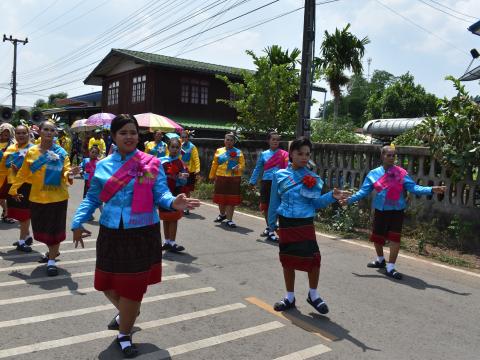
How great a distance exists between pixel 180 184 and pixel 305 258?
3.46 metres

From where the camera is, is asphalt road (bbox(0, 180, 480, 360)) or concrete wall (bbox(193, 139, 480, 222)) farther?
concrete wall (bbox(193, 139, 480, 222))

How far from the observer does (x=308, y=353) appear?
3865 mm

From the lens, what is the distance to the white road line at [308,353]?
3775 mm

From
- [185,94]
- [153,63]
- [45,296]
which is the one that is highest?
[153,63]

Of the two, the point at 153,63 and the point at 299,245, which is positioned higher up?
the point at 153,63

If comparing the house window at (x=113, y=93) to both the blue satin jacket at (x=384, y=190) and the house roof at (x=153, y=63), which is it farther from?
the blue satin jacket at (x=384, y=190)

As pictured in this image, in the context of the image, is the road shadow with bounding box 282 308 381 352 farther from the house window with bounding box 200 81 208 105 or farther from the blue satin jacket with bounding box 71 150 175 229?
the house window with bounding box 200 81 208 105

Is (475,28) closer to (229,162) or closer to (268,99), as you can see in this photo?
(268,99)

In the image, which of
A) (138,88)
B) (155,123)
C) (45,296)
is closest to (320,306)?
(45,296)

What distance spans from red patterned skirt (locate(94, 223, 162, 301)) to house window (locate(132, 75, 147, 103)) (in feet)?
78.1

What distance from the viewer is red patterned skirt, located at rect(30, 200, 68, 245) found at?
587 cm

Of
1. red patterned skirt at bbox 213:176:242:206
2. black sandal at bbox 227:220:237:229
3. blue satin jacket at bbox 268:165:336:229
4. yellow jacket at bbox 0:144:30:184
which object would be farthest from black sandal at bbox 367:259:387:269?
yellow jacket at bbox 0:144:30:184

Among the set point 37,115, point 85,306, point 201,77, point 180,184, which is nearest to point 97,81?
point 201,77

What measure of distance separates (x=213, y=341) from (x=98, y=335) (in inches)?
40.5
